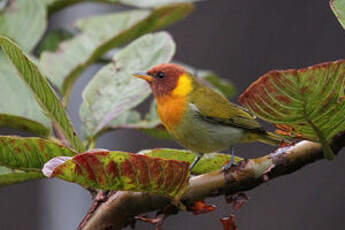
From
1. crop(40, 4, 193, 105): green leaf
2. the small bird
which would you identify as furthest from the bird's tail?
crop(40, 4, 193, 105): green leaf

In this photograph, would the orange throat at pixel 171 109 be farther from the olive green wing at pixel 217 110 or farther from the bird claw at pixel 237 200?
the bird claw at pixel 237 200

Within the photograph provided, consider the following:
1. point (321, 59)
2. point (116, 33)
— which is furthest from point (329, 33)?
point (116, 33)

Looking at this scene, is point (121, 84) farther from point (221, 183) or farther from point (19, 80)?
point (221, 183)

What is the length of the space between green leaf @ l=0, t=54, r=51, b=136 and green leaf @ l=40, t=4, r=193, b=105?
7 cm

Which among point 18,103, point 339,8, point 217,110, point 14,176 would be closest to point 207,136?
point 217,110

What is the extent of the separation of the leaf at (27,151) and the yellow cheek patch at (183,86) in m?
0.75

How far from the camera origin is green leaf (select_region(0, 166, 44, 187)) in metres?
0.83

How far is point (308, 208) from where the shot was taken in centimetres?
292

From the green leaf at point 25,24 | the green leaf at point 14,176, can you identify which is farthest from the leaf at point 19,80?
the green leaf at point 14,176

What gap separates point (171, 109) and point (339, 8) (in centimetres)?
75

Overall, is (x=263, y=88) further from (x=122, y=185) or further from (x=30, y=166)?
(x=30, y=166)

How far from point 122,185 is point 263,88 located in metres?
0.19

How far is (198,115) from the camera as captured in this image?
1.32 meters

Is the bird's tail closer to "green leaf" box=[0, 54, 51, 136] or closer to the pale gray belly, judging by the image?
the pale gray belly
